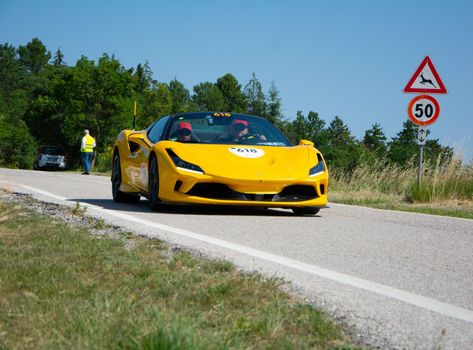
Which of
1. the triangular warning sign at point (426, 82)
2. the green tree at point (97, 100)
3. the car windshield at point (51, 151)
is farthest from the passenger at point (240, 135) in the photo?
the green tree at point (97, 100)

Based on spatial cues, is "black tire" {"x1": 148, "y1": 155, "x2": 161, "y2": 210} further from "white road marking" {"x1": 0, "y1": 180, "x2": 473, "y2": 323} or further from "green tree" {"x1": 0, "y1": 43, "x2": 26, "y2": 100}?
"green tree" {"x1": 0, "y1": 43, "x2": 26, "y2": 100}

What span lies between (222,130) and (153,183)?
132 centimetres

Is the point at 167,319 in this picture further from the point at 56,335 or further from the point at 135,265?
the point at 135,265

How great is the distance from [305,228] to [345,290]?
3.28m

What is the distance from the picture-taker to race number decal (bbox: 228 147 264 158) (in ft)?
29.5

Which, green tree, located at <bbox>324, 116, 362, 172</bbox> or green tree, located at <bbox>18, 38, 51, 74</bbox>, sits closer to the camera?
green tree, located at <bbox>324, 116, 362, 172</bbox>

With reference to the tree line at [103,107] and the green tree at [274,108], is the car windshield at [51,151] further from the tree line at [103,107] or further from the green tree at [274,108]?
the green tree at [274,108]

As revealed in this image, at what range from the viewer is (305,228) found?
300 inches

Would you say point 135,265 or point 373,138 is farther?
point 373,138

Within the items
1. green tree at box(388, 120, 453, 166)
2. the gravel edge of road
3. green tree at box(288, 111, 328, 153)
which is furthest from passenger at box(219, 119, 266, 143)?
green tree at box(288, 111, 328, 153)

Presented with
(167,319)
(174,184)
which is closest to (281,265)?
(167,319)

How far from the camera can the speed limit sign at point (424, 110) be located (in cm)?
1302

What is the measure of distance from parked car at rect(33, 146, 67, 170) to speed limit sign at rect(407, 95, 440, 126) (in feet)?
130

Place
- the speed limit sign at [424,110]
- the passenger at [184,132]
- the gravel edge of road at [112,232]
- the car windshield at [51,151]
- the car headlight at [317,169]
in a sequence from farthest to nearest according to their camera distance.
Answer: the car windshield at [51,151] → the speed limit sign at [424,110] → the passenger at [184,132] → the car headlight at [317,169] → the gravel edge of road at [112,232]
